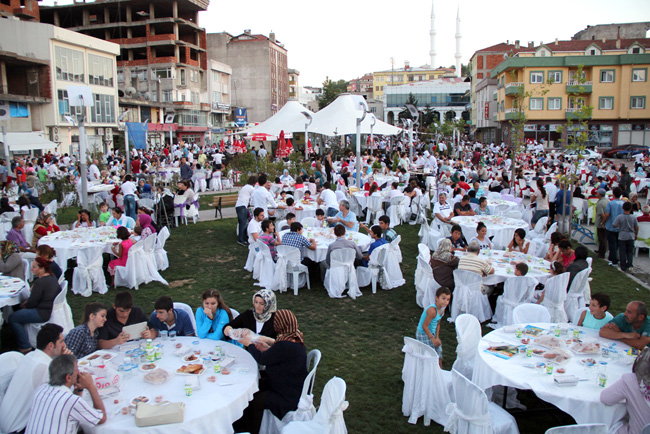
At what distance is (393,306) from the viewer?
870 centimetres

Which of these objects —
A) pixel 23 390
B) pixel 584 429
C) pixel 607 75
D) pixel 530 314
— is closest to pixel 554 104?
pixel 607 75

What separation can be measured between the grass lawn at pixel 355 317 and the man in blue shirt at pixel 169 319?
5.55 feet

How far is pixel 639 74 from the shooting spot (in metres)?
48.4

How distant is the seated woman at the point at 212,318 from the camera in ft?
18.2

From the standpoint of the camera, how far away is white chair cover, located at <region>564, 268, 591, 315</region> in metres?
7.30

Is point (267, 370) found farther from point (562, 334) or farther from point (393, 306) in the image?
point (393, 306)

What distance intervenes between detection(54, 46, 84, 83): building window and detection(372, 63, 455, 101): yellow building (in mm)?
89406

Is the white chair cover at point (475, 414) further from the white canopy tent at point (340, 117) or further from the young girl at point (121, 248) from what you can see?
the white canopy tent at point (340, 117)

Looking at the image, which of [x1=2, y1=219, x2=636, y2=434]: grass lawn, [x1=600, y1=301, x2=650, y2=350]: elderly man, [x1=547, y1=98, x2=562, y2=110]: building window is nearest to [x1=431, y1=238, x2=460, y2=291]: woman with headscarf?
[x1=2, y1=219, x2=636, y2=434]: grass lawn

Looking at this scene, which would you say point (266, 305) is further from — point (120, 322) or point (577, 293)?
point (577, 293)

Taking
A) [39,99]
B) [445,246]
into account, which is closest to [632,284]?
[445,246]

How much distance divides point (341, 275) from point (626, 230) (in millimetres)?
6094

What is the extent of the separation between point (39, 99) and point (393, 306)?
31961 millimetres

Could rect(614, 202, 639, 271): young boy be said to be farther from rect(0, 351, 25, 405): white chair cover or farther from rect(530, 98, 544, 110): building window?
rect(530, 98, 544, 110): building window
